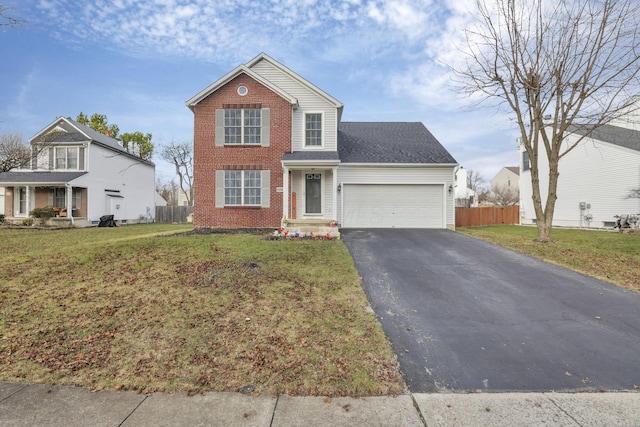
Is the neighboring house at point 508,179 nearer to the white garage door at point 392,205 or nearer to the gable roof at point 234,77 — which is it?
the white garage door at point 392,205

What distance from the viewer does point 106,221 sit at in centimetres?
2223

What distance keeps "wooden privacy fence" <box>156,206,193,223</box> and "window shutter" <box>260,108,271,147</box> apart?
18572 millimetres

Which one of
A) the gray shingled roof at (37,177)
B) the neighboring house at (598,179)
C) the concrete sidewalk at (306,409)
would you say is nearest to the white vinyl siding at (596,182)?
the neighboring house at (598,179)

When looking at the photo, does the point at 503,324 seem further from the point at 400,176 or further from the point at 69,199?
the point at 69,199

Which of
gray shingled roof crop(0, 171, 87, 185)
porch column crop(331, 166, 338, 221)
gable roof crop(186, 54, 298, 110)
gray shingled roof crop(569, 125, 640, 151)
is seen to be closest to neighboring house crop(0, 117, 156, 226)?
gray shingled roof crop(0, 171, 87, 185)

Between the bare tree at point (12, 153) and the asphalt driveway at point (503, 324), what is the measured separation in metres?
24.4

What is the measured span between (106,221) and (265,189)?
15484mm

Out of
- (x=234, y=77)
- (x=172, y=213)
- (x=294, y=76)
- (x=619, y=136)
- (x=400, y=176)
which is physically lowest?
(x=172, y=213)

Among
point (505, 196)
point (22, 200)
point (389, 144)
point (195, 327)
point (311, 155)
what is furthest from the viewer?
point (505, 196)

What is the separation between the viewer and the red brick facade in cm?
1380

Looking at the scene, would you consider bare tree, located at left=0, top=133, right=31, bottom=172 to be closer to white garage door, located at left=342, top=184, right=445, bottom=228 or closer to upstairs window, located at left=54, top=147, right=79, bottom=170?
upstairs window, located at left=54, top=147, right=79, bottom=170

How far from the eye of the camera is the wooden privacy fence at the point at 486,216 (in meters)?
21.2

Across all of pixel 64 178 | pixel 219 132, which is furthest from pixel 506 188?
pixel 64 178

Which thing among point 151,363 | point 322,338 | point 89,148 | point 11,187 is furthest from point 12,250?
point 11,187
